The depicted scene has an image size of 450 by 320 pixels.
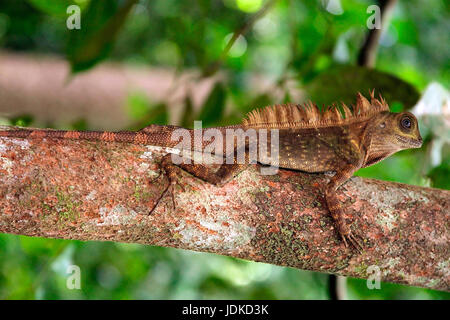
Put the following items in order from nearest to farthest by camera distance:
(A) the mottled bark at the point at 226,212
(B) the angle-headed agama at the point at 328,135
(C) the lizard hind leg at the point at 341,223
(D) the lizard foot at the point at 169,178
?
1. (A) the mottled bark at the point at 226,212
2. (D) the lizard foot at the point at 169,178
3. (C) the lizard hind leg at the point at 341,223
4. (B) the angle-headed agama at the point at 328,135

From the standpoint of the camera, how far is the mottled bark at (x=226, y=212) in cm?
185

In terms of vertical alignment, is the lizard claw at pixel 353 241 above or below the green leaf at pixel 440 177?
below

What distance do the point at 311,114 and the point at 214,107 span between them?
91 centimetres

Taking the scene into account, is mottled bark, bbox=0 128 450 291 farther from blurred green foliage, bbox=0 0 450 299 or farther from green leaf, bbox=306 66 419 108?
green leaf, bbox=306 66 419 108

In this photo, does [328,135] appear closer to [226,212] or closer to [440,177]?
[440,177]

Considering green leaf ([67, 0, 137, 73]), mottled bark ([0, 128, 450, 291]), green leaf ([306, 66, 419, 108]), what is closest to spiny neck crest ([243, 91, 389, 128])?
green leaf ([306, 66, 419, 108])

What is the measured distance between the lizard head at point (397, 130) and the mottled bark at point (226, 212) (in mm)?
436

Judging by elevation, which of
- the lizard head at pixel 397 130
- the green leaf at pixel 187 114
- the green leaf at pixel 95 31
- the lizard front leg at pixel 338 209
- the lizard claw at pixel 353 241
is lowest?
the lizard claw at pixel 353 241

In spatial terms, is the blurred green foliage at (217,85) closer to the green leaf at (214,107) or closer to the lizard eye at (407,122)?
the green leaf at (214,107)

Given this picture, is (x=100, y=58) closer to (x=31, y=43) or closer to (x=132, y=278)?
(x=132, y=278)

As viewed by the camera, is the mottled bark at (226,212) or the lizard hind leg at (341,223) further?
the lizard hind leg at (341,223)

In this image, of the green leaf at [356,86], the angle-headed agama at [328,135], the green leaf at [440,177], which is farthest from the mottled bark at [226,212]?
the green leaf at [356,86]

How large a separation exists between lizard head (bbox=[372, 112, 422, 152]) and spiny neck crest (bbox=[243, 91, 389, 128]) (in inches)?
3.6

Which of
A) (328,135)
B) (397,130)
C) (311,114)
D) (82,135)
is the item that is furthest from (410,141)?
(82,135)
